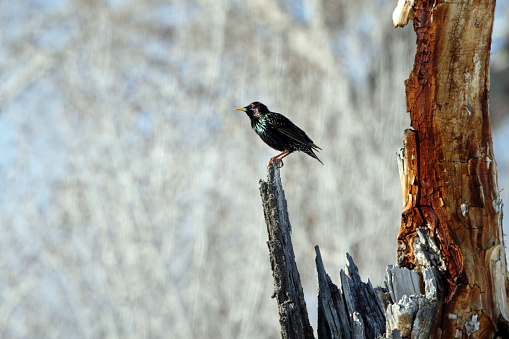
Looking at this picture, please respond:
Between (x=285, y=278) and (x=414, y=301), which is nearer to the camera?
(x=414, y=301)

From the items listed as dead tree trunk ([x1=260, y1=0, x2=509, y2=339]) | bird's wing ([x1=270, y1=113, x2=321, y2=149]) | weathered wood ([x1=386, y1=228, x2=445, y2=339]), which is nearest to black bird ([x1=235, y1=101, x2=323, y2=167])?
bird's wing ([x1=270, y1=113, x2=321, y2=149])

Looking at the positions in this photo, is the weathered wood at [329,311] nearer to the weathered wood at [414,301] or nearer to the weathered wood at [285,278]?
the weathered wood at [285,278]

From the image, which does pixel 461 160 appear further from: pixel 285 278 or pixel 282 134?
pixel 282 134

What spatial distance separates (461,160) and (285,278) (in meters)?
0.80

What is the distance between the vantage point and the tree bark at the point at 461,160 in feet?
7.57

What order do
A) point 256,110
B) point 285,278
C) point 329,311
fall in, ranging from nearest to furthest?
point 285,278
point 329,311
point 256,110

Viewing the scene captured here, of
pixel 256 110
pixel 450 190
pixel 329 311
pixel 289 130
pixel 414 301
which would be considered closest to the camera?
pixel 414 301

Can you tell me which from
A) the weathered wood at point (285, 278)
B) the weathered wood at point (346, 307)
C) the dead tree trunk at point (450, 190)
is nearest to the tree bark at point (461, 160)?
the dead tree trunk at point (450, 190)

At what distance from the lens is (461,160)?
7.76 ft

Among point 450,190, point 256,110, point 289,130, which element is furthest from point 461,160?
point 256,110

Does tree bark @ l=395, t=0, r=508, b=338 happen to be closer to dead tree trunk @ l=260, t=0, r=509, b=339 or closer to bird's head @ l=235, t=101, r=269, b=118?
dead tree trunk @ l=260, t=0, r=509, b=339

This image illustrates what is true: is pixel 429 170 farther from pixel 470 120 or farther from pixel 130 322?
pixel 130 322

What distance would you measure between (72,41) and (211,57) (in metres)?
2.03

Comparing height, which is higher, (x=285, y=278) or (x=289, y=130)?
(x=289, y=130)
